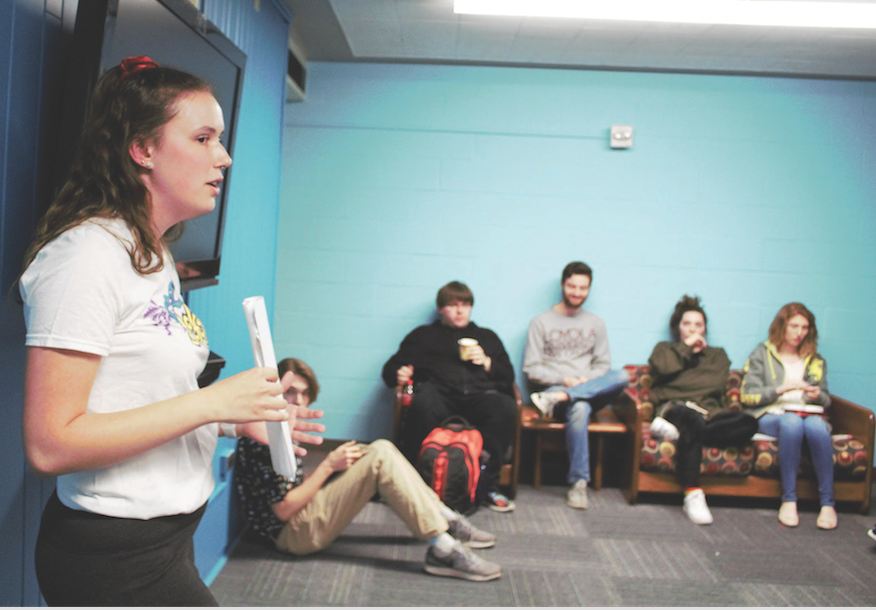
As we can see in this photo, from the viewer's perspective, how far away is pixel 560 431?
4055 mm

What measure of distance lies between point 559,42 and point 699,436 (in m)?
2.28

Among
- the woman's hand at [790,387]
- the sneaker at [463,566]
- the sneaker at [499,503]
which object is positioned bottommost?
the sneaker at [463,566]

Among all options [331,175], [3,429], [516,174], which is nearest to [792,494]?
[516,174]

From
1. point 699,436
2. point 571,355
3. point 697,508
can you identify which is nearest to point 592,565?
point 697,508

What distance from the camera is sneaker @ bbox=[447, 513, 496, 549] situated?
3000 mm

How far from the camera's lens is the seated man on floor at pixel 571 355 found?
152 inches

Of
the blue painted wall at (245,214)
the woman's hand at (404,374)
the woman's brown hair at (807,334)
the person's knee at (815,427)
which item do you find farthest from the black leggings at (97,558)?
the woman's brown hair at (807,334)

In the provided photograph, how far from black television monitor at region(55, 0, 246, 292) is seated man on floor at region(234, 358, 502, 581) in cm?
96

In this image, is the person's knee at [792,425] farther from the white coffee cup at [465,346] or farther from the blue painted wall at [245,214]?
the blue painted wall at [245,214]

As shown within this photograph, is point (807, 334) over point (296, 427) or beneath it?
over

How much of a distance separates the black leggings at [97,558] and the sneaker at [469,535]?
2066mm

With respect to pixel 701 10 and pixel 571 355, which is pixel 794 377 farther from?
pixel 701 10

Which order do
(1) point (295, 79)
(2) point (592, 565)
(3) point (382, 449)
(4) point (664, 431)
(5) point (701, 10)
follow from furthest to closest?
(1) point (295, 79)
(4) point (664, 431)
(5) point (701, 10)
(2) point (592, 565)
(3) point (382, 449)

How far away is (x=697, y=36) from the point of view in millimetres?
3613
